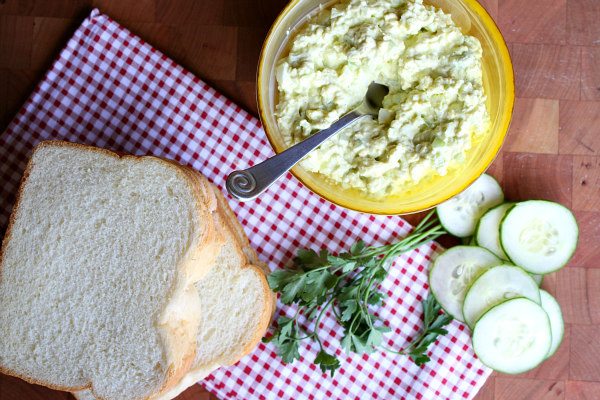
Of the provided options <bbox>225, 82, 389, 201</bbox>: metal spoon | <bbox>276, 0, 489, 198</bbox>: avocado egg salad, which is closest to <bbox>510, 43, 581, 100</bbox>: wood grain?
<bbox>276, 0, 489, 198</bbox>: avocado egg salad

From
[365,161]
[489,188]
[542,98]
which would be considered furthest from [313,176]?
[542,98]

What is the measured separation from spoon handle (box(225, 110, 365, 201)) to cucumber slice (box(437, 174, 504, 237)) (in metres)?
0.63

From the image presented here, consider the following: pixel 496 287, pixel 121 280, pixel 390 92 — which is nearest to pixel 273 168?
pixel 390 92

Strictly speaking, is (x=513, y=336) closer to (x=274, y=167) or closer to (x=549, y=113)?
(x=549, y=113)

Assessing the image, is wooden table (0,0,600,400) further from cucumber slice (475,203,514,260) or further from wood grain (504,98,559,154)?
cucumber slice (475,203,514,260)

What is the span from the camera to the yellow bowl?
2.15m

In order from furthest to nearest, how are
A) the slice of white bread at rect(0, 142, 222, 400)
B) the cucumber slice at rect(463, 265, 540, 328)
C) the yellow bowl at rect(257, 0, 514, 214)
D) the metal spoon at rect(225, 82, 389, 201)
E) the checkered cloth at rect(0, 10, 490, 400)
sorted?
the checkered cloth at rect(0, 10, 490, 400) → the cucumber slice at rect(463, 265, 540, 328) → the slice of white bread at rect(0, 142, 222, 400) → the yellow bowl at rect(257, 0, 514, 214) → the metal spoon at rect(225, 82, 389, 201)

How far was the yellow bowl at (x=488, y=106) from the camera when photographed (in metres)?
2.15

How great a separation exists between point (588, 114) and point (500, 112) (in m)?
0.54

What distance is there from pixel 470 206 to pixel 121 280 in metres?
1.22

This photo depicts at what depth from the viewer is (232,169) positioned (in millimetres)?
2557

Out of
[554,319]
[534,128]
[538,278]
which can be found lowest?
[554,319]

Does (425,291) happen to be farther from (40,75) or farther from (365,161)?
(40,75)

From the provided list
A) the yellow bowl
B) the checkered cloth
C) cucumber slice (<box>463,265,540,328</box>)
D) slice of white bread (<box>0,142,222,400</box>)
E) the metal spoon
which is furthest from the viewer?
the checkered cloth
